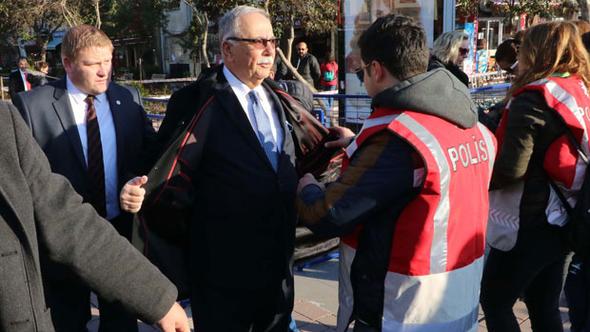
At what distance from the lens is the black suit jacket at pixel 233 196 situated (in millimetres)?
2453

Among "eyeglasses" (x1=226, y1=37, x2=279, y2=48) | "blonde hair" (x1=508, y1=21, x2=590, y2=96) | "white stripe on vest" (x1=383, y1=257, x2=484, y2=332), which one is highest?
"eyeglasses" (x1=226, y1=37, x2=279, y2=48)

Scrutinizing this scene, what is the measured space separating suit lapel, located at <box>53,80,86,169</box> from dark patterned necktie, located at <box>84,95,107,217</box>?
47mm

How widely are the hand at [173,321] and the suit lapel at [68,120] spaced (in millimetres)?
1364

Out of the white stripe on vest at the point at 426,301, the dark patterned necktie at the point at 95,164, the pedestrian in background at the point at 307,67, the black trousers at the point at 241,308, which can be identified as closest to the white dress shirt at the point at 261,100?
the black trousers at the point at 241,308

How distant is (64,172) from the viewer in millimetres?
2771

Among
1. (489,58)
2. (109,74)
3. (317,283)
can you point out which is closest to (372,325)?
(109,74)

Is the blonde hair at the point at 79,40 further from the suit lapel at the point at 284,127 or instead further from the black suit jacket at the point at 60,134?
the suit lapel at the point at 284,127

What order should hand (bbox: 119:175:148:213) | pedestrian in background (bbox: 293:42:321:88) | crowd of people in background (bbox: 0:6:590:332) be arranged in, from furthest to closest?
1. pedestrian in background (bbox: 293:42:321:88)
2. hand (bbox: 119:175:148:213)
3. crowd of people in background (bbox: 0:6:590:332)

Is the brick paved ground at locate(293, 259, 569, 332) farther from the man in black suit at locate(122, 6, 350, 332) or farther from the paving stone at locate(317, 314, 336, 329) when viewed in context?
the man in black suit at locate(122, 6, 350, 332)

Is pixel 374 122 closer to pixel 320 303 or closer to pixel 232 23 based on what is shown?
pixel 232 23

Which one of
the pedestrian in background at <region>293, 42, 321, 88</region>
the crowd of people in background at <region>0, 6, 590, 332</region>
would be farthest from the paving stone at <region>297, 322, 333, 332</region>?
the pedestrian in background at <region>293, 42, 321, 88</region>

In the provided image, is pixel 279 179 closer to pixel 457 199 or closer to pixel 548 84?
pixel 457 199

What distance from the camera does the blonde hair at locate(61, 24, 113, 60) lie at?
279 cm

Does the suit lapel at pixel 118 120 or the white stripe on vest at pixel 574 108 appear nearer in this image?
the white stripe on vest at pixel 574 108
